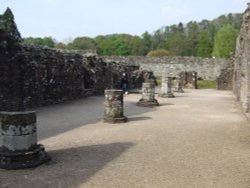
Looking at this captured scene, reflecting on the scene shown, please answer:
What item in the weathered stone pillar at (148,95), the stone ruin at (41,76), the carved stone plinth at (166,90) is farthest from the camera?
the carved stone plinth at (166,90)

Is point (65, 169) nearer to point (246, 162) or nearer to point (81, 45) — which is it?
point (246, 162)

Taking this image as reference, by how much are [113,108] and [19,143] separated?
15.6ft

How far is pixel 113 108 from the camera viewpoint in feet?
35.7

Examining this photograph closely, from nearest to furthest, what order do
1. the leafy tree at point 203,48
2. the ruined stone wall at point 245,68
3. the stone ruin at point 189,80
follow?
the ruined stone wall at point 245,68, the stone ruin at point 189,80, the leafy tree at point 203,48

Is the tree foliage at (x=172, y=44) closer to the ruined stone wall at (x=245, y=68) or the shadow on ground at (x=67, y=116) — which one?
the ruined stone wall at (x=245, y=68)

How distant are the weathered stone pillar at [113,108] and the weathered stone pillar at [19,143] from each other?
14.6 ft

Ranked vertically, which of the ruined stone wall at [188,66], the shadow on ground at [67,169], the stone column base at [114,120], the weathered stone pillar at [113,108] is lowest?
the shadow on ground at [67,169]

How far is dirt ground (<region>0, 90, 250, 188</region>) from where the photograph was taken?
5.53 m

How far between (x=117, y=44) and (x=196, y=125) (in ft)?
247

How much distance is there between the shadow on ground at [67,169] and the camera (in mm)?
5438

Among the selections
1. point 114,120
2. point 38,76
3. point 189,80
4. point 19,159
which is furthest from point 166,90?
point 19,159

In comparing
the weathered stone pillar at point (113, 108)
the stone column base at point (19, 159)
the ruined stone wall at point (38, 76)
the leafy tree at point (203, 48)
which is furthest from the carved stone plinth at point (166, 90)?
the leafy tree at point (203, 48)

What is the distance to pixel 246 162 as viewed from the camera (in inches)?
260

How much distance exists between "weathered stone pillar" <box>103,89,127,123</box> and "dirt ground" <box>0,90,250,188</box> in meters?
0.29
